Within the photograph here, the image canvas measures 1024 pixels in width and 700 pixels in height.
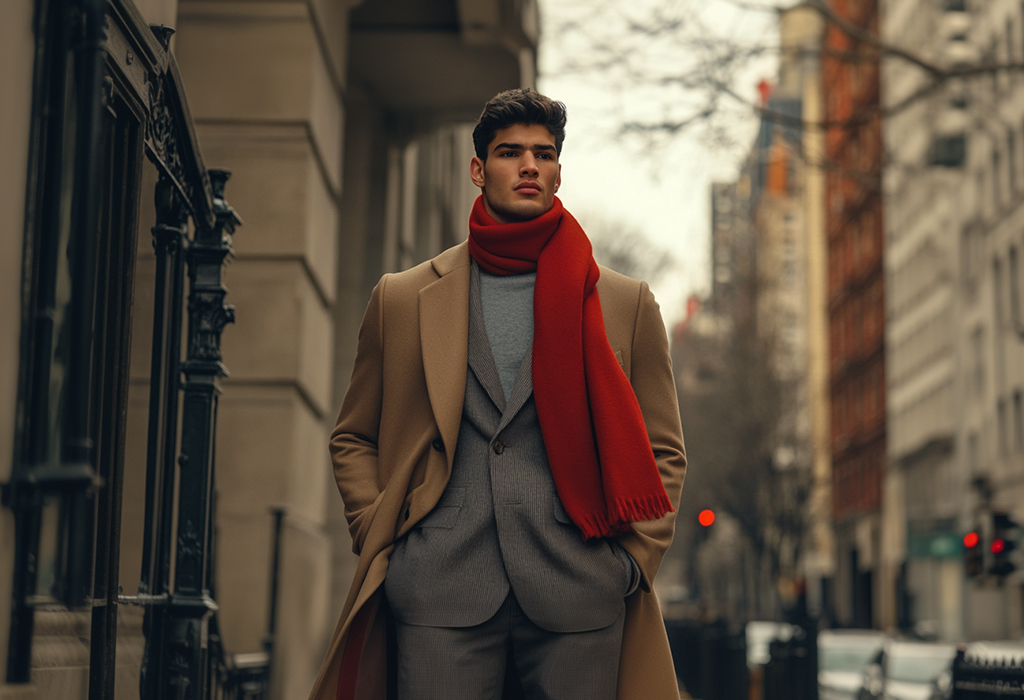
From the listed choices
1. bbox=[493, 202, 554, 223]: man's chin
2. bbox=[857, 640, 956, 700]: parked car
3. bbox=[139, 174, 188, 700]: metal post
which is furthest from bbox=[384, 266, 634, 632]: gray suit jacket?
bbox=[857, 640, 956, 700]: parked car

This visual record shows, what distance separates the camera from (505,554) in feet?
10.8

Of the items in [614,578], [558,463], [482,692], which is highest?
[558,463]

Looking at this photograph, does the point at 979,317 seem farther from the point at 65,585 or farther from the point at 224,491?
the point at 65,585

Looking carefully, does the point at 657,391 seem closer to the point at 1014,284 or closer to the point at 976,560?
the point at 976,560

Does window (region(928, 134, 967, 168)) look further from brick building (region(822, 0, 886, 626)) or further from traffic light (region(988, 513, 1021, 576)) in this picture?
traffic light (region(988, 513, 1021, 576))

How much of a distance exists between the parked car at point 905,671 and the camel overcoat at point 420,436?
405 inches

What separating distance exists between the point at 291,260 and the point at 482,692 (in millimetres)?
5706

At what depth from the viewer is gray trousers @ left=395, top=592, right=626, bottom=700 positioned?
3.28 meters

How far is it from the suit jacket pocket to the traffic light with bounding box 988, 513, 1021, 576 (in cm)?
1208

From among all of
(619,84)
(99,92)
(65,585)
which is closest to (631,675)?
(65,585)

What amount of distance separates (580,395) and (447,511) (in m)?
0.40

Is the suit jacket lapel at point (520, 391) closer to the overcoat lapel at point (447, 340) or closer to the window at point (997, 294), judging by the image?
the overcoat lapel at point (447, 340)

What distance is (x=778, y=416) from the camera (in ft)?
166

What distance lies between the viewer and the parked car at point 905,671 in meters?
13.6
